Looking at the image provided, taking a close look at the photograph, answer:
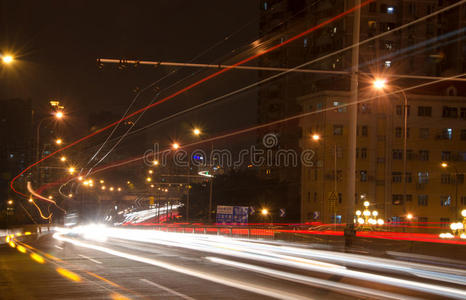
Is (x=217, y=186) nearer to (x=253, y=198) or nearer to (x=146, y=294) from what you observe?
(x=253, y=198)

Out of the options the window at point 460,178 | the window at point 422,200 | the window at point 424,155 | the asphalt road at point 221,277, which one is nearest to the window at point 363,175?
the window at point 422,200

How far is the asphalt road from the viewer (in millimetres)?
11508

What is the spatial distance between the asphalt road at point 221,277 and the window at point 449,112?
50.8 meters

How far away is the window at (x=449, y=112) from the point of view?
65.4 meters

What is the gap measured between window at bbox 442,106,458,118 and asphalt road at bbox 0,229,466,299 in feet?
167

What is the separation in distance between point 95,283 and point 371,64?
199 feet

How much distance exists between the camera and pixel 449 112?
6550cm

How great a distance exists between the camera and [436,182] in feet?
212

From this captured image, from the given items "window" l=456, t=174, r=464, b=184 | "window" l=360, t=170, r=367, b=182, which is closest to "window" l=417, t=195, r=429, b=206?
"window" l=456, t=174, r=464, b=184

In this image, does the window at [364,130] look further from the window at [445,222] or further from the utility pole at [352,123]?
the utility pole at [352,123]

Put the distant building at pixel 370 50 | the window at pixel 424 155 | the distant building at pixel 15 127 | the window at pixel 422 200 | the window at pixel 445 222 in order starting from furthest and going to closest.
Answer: the distant building at pixel 15 127 < the distant building at pixel 370 50 < the window at pixel 424 155 < the window at pixel 422 200 < the window at pixel 445 222

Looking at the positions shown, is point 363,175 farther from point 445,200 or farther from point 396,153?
point 445,200

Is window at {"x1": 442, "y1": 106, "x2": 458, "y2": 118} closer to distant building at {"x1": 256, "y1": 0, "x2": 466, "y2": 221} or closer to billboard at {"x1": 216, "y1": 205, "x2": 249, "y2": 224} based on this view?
distant building at {"x1": 256, "y1": 0, "x2": 466, "y2": 221}

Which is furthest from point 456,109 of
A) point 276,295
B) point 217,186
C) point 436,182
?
point 276,295
